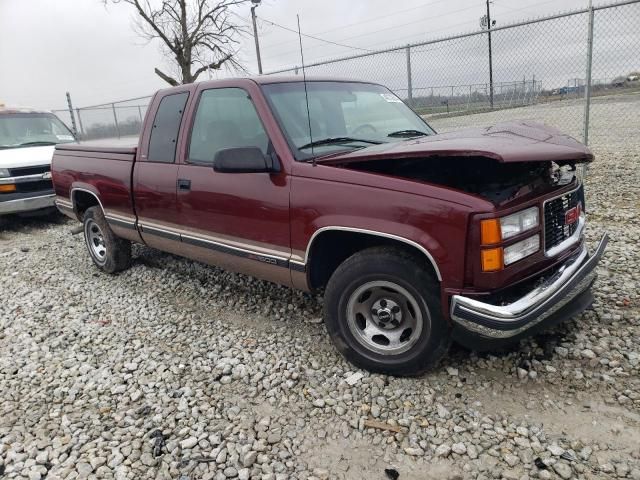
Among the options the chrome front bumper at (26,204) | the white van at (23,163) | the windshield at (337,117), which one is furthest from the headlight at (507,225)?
the chrome front bumper at (26,204)

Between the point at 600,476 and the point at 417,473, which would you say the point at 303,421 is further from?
the point at 600,476

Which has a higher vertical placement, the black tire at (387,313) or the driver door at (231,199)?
the driver door at (231,199)

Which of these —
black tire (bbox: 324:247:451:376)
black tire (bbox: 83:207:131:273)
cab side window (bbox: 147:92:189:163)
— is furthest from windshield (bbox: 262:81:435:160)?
black tire (bbox: 83:207:131:273)

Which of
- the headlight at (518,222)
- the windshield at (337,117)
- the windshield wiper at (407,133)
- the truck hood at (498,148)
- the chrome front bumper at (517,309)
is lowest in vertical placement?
the chrome front bumper at (517,309)

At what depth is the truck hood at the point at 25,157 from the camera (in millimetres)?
7672

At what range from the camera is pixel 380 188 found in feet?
9.36

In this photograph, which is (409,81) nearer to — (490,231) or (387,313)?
(387,313)

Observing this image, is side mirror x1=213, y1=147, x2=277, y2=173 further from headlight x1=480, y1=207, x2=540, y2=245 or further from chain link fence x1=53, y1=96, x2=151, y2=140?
chain link fence x1=53, y1=96, x2=151, y2=140

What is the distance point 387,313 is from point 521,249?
87cm

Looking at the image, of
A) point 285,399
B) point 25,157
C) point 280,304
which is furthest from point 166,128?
point 25,157

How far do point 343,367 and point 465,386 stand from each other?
31.2 inches

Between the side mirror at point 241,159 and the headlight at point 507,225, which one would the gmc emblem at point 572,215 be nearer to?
the headlight at point 507,225

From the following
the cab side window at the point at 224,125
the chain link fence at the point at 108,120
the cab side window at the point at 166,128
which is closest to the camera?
the cab side window at the point at 224,125

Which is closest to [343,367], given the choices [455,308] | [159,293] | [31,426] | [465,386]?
[465,386]
